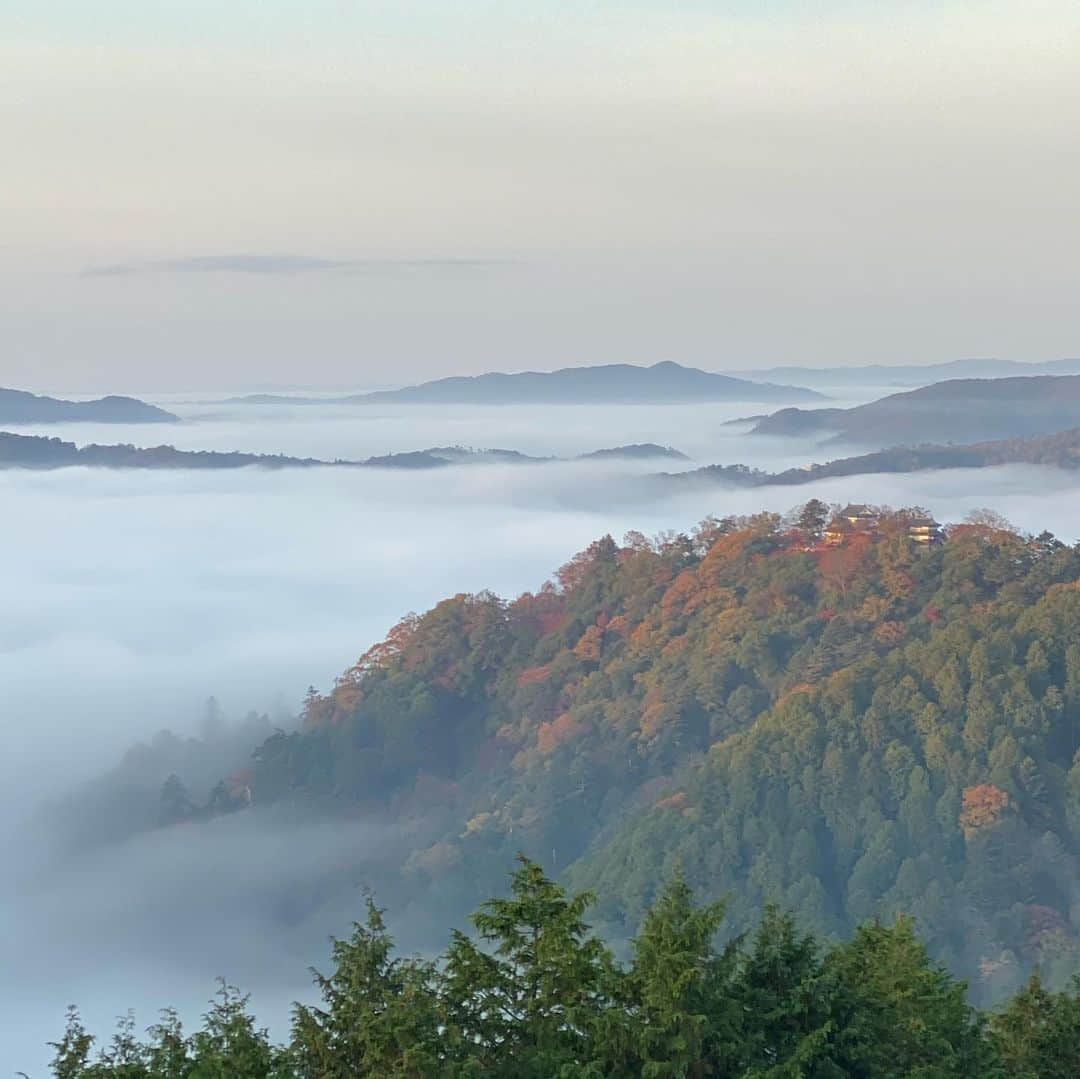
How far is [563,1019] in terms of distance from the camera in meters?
15.2

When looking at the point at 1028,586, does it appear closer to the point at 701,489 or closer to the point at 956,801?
the point at 956,801

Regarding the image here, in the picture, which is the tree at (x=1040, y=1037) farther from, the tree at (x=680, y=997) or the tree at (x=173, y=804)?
the tree at (x=173, y=804)

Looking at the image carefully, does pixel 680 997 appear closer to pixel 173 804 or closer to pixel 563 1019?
pixel 563 1019

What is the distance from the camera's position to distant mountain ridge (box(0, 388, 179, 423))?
185150 mm

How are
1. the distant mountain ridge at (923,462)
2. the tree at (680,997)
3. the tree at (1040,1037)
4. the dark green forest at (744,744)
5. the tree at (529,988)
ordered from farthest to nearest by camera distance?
the distant mountain ridge at (923,462) → the dark green forest at (744,744) → the tree at (1040,1037) → the tree at (529,988) → the tree at (680,997)

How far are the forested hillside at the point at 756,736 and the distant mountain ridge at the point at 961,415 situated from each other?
93477 millimetres

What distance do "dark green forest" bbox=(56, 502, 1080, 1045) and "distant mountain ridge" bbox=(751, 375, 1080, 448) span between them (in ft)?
308

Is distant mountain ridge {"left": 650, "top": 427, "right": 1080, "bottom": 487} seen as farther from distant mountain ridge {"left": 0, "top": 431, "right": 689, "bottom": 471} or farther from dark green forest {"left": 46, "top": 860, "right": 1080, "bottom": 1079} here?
dark green forest {"left": 46, "top": 860, "right": 1080, "bottom": 1079}

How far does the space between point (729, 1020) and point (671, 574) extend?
51.4 metres

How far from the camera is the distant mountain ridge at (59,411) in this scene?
185150 millimetres

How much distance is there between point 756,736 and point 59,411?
480ft

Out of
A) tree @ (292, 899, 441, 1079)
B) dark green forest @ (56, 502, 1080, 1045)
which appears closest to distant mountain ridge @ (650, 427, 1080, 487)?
dark green forest @ (56, 502, 1080, 1045)

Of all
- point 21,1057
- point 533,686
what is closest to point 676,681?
point 533,686

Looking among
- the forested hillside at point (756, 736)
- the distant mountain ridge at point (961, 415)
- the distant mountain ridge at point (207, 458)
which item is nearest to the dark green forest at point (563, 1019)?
the forested hillside at point (756, 736)
